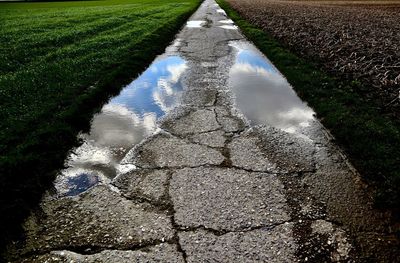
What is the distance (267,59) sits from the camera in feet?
48.3

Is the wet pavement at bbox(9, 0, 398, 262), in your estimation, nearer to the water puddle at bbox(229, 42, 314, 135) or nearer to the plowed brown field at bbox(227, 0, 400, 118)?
the water puddle at bbox(229, 42, 314, 135)

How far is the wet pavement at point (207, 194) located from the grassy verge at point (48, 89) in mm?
356

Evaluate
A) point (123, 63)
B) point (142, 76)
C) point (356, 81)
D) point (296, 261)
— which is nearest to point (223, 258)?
point (296, 261)

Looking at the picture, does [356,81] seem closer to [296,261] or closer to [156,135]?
[156,135]

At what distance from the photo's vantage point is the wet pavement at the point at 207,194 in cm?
457

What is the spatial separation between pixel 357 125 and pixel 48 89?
857 centimetres

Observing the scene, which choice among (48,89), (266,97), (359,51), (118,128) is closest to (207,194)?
(118,128)

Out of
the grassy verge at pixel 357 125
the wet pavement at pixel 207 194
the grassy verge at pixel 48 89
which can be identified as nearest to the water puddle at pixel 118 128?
the wet pavement at pixel 207 194

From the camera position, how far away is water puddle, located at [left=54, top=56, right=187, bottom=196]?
6250 millimetres

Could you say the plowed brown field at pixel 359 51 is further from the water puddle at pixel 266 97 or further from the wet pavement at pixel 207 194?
the wet pavement at pixel 207 194

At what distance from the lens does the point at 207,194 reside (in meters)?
5.70

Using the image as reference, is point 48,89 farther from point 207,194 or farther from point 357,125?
point 357,125

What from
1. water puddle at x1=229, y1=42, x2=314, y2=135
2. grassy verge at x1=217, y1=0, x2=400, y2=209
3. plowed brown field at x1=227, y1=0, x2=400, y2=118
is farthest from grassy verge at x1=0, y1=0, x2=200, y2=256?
plowed brown field at x1=227, y1=0, x2=400, y2=118

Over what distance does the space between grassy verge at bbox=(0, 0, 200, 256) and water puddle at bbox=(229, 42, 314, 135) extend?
3.98 meters
